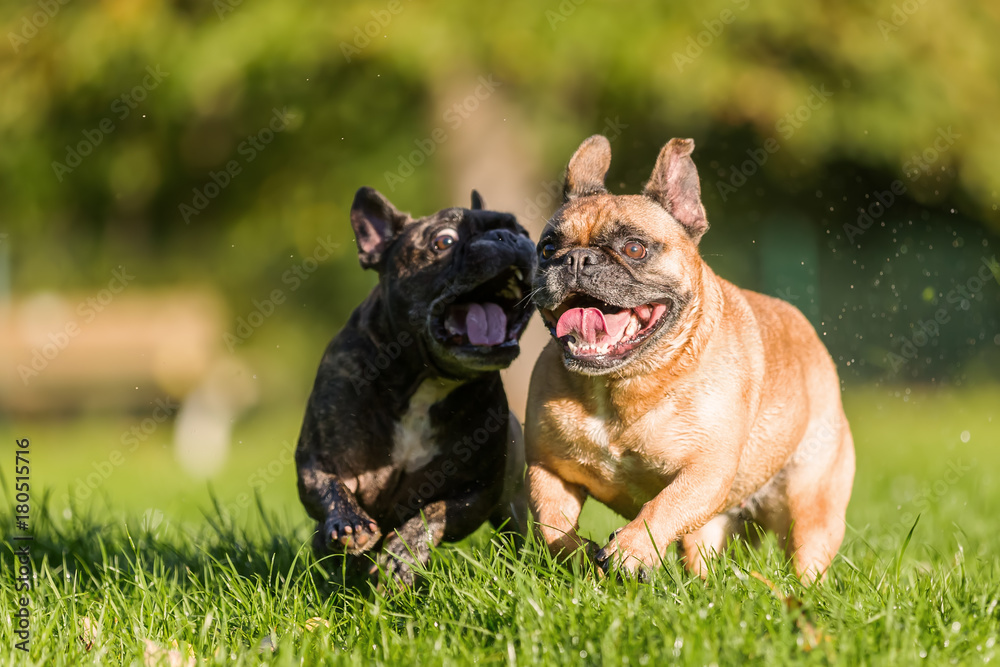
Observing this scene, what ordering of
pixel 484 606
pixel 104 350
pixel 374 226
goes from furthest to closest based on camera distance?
pixel 104 350 < pixel 374 226 < pixel 484 606

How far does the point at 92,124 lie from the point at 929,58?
9.20 m

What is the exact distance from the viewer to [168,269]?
21.1 meters

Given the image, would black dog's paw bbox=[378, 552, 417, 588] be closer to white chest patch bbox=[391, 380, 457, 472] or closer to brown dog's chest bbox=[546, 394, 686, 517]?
white chest patch bbox=[391, 380, 457, 472]

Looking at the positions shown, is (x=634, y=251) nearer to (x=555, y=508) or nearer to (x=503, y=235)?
(x=503, y=235)

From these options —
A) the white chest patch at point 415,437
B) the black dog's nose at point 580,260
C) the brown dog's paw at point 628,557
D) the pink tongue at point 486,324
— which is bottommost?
the brown dog's paw at point 628,557

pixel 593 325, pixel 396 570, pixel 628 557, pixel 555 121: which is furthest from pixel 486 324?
pixel 555 121

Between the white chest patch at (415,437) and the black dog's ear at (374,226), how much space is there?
81 cm

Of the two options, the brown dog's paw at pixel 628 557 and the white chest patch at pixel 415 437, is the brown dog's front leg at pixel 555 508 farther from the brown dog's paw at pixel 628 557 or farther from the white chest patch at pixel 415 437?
the white chest patch at pixel 415 437

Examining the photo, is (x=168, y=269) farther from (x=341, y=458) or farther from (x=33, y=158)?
(x=341, y=458)

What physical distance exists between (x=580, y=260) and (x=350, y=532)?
1343mm

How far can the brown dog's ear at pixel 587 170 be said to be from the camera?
182 inches

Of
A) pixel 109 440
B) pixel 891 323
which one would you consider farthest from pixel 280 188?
pixel 891 323

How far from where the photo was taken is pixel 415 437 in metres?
4.64

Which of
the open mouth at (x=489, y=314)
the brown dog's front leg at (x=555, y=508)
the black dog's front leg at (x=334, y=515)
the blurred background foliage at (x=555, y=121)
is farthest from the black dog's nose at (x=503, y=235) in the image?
the blurred background foliage at (x=555, y=121)
